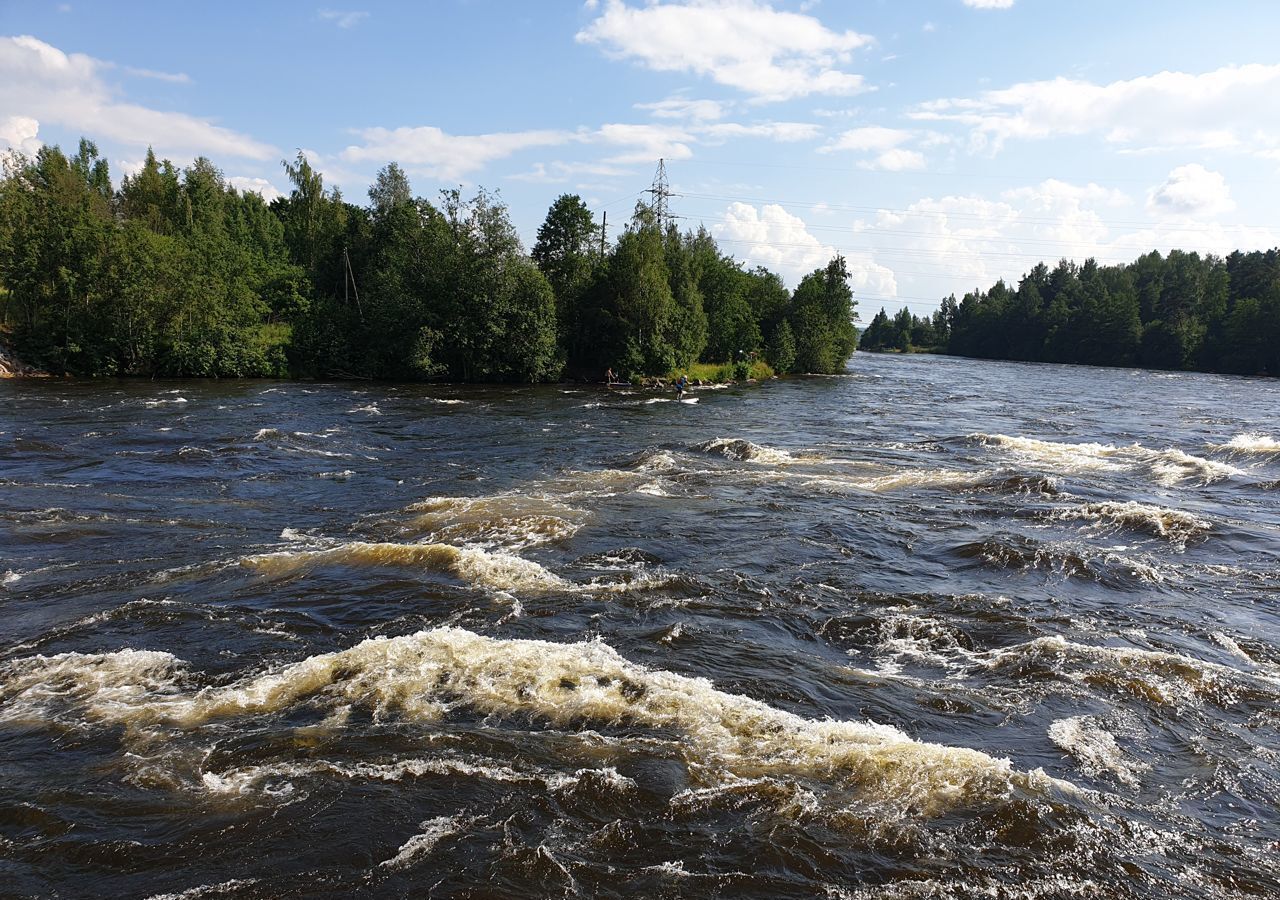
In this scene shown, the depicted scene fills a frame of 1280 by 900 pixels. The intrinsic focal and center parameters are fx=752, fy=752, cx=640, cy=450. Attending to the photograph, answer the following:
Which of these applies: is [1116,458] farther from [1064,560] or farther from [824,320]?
[824,320]

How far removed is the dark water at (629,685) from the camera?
725 centimetres

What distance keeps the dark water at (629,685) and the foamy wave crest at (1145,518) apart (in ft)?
0.43

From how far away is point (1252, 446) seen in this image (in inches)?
1314

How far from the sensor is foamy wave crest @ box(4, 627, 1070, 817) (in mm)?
8625

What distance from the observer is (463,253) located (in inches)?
2355

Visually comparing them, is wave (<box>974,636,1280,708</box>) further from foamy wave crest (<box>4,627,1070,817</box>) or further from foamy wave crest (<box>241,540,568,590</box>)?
foamy wave crest (<box>241,540,568,590</box>)

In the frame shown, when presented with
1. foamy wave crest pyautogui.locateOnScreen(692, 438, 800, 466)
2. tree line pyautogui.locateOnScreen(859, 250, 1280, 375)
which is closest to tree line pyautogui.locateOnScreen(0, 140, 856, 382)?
foamy wave crest pyautogui.locateOnScreen(692, 438, 800, 466)

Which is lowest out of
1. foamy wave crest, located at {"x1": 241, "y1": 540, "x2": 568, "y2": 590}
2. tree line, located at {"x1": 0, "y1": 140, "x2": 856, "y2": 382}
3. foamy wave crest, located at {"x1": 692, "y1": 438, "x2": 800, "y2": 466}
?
foamy wave crest, located at {"x1": 241, "y1": 540, "x2": 568, "y2": 590}

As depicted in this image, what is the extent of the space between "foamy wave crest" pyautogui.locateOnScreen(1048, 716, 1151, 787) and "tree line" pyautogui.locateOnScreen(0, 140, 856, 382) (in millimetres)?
51256

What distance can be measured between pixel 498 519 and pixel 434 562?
3.53 metres

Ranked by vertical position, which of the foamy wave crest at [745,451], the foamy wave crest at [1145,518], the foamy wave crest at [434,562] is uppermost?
the foamy wave crest at [745,451]

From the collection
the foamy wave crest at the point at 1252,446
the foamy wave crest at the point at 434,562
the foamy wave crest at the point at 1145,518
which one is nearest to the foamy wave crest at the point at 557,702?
the foamy wave crest at the point at 434,562

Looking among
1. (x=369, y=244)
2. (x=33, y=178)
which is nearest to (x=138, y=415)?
(x=369, y=244)

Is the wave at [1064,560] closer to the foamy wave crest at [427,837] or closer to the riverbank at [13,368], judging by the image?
the foamy wave crest at [427,837]
